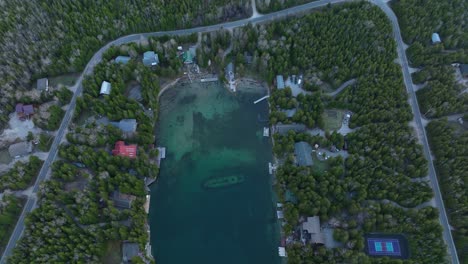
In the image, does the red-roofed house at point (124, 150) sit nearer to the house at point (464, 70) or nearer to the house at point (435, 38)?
the house at point (435, 38)

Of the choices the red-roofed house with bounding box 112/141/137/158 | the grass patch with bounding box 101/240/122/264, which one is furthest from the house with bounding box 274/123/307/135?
the grass patch with bounding box 101/240/122/264

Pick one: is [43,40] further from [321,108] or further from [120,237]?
[321,108]

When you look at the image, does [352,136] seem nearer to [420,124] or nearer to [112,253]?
[420,124]

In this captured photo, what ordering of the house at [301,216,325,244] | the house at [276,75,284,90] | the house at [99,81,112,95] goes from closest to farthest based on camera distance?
the house at [301,216,325,244]
the house at [99,81,112,95]
the house at [276,75,284,90]

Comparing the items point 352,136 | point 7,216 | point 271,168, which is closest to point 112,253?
point 7,216

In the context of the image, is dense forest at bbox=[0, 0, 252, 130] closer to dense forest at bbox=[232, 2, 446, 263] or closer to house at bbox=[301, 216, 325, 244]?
dense forest at bbox=[232, 2, 446, 263]

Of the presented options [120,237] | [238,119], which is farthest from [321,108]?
[120,237]
